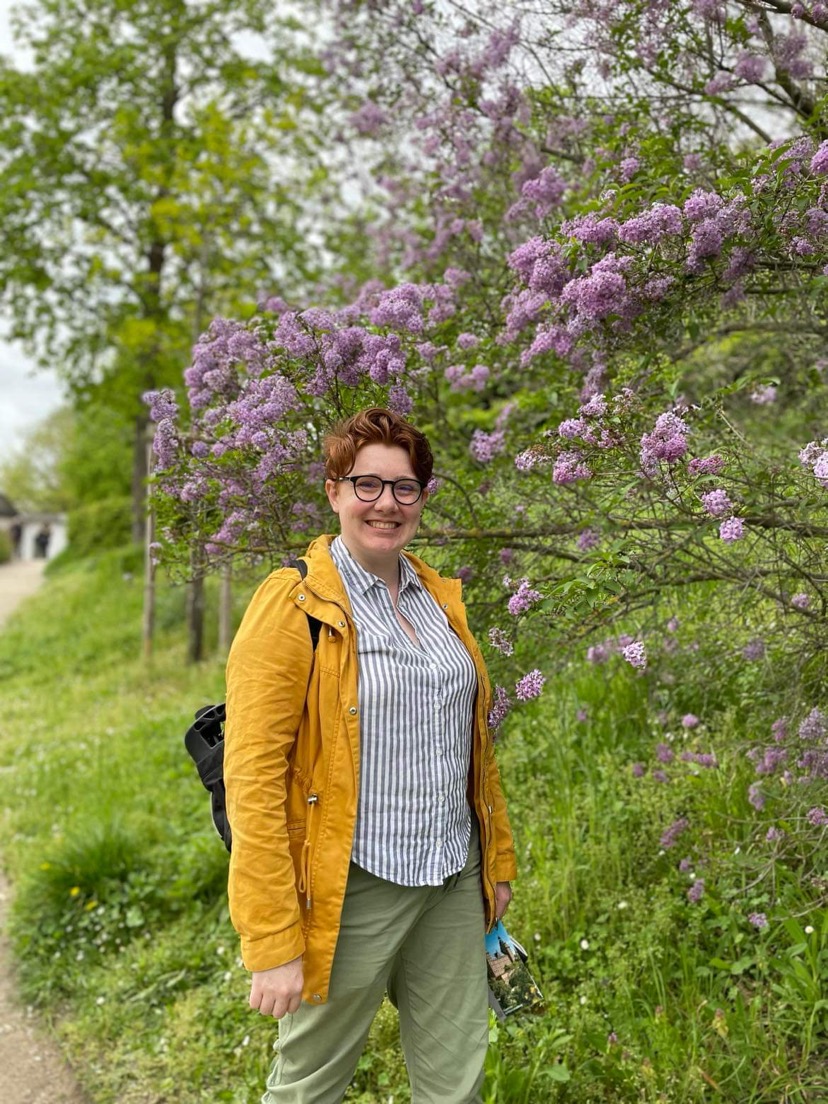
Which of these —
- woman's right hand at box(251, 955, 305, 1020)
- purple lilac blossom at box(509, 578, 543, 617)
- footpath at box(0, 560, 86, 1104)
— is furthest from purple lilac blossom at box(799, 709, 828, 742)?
footpath at box(0, 560, 86, 1104)

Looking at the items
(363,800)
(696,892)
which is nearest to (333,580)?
(363,800)

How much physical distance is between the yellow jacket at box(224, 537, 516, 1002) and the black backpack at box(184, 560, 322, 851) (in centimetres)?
7

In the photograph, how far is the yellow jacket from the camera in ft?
6.63

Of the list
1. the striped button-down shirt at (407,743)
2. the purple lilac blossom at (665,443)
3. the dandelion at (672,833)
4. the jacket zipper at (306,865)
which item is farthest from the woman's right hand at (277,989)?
the dandelion at (672,833)

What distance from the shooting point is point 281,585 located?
7.23ft

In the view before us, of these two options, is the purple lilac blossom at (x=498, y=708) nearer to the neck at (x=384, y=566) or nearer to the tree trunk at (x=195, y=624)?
the neck at (x=384, y=566)

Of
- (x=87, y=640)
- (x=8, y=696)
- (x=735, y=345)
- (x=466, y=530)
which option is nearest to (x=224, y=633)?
(x=8, y=696)

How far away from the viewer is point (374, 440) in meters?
2.38

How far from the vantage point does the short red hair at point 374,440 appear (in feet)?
7.79

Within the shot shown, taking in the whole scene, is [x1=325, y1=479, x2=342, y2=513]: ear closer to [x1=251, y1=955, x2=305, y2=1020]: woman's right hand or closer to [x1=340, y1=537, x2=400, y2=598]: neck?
[x1=340, y1=537, x2=400, y2=598]: neck

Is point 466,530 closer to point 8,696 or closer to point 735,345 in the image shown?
point 735,345

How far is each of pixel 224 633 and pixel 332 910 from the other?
7.76 metres

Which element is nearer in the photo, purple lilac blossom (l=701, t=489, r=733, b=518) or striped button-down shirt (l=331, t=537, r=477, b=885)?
striped button-down shirt (l=331, t=537, r=477, b=885)

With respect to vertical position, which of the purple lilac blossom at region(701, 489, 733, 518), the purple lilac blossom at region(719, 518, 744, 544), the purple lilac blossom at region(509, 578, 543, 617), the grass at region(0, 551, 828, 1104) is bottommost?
the grass at region(0, 551, 828, 1104)
